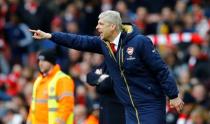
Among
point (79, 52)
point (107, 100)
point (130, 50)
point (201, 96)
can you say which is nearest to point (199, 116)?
point (201, 96)

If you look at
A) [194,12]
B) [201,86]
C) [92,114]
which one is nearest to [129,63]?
[92,114]

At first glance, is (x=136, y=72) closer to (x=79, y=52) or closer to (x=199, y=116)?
(x=199, y=116)

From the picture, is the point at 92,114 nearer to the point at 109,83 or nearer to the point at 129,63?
the point at 109,83

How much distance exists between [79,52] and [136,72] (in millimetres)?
8437

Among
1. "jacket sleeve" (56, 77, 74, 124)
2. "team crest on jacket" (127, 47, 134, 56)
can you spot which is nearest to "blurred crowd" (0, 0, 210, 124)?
"jacket sleeve" (56, 77, 74, 124)

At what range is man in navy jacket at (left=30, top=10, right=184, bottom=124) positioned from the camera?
35.9 ft

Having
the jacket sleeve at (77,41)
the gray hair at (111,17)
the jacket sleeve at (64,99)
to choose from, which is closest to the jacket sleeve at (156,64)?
the gray hair at (111,17)

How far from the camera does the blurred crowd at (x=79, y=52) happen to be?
1719 centimetres

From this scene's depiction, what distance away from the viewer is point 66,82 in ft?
39.7

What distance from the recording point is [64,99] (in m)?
12.0

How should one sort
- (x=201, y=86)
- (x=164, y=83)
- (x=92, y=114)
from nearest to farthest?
1. (x=164, y=83)
2. (x=92, y=114)
3. (x=201, y=86)

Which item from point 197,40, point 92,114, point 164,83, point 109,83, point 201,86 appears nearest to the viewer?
point 164,83

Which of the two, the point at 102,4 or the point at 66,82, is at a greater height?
the point at 102,4

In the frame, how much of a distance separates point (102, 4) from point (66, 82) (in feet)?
31.9
